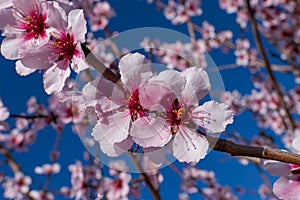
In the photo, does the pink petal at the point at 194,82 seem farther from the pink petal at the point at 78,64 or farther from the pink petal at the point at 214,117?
the pink petal at the point at 78,64

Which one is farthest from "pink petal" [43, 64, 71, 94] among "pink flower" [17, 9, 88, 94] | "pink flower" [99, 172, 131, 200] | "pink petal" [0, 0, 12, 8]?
"pink flower" [99, 172, 131, 200]

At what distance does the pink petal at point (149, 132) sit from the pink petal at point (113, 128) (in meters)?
0.03

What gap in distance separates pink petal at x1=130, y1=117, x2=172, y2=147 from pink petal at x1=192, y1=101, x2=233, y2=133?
87 mm

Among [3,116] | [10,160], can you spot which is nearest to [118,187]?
[10,160]

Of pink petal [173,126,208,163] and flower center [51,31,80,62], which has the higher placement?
flower center [51,31,80,62]

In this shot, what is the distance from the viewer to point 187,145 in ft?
3.05

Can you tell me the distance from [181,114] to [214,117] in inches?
3.1

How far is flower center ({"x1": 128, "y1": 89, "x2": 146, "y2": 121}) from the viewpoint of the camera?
93 centimetres

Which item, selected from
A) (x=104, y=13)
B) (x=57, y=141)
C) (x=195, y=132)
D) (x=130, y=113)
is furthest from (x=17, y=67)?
(x=104, y=13)

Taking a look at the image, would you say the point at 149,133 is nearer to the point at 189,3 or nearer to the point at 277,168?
the point at 277,168

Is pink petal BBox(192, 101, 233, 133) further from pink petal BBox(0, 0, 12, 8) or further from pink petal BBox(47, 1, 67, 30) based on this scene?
pink petal BBox(0, 0, 12, 8)

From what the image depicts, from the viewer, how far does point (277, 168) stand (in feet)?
3.49

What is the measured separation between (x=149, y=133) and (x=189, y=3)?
5595 mm

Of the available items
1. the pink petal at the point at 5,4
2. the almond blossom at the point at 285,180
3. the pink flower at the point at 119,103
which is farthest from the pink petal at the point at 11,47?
the almond blossom at the point at 285,180
